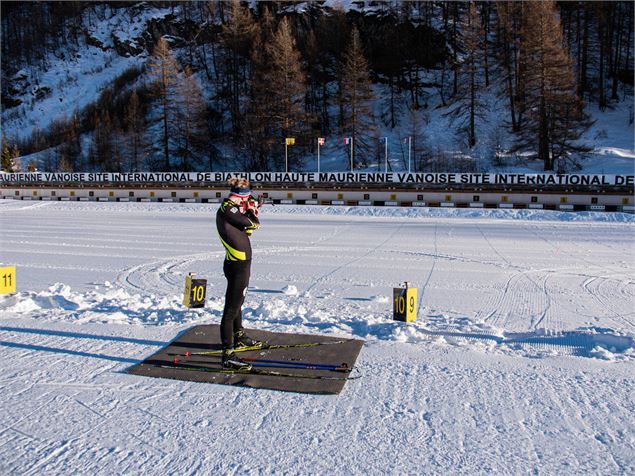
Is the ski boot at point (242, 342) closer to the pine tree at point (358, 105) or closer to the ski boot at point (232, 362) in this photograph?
the ski boot at point (232, 362)

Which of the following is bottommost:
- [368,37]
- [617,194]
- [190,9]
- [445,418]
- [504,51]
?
[445,418]

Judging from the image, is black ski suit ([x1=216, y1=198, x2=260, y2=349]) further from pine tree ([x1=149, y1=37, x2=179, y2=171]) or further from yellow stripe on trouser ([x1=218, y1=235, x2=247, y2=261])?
pine tree ([x1=149, y1=37, x2=179, y2=171])

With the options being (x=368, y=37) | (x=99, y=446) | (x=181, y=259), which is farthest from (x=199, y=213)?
(x=368, y=37)

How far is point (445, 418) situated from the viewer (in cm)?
425

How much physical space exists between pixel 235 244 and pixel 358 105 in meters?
45.7

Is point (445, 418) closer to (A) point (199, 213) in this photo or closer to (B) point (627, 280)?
(B) point (627, 280)

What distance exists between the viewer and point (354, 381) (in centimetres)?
497

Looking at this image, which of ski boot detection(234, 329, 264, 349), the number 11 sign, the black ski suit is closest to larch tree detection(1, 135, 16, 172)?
the number 11 sign

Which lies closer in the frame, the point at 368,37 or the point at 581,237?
the point at 581,237

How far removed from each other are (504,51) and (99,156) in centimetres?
4838

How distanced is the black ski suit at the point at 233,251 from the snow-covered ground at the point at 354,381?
790mm

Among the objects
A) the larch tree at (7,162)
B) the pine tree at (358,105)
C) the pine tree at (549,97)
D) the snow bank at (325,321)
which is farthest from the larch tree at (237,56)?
the snow bank at (325,321)

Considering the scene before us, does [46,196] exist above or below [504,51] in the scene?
below

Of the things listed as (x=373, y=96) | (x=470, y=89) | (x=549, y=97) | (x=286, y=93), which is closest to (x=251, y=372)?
(x=549, y=97)
